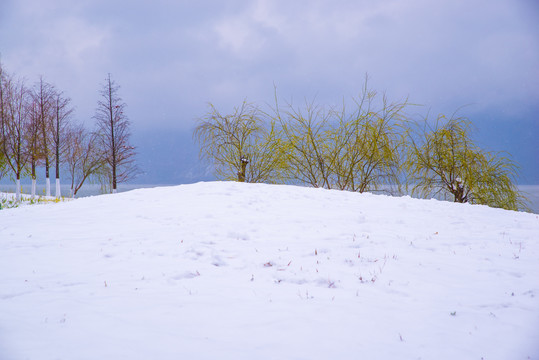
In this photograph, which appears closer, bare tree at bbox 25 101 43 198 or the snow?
the snow

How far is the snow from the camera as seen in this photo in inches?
116

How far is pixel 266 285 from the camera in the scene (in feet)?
13.6

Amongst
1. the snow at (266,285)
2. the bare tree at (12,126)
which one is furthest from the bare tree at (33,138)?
the snow at (266,285)

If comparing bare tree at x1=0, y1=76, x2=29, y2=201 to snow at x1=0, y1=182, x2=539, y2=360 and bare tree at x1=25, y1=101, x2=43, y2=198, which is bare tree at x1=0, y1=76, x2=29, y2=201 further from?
snow at x1=0, y1=182, x2=539, y2=360

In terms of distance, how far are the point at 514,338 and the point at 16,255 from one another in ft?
21.3

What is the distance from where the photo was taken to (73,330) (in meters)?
3.08

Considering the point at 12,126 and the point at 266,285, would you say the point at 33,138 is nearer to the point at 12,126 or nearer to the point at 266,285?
the point at 12,126

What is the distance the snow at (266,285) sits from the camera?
116 inches

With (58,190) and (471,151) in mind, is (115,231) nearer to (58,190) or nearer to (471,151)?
(471,151)

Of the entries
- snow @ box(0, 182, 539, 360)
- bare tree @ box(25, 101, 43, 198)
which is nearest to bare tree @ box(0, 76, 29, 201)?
bare tree @ box(25, 101, 43, 198)

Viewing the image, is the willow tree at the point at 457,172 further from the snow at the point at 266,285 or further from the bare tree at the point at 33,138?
the bare tree at the point at 33,138

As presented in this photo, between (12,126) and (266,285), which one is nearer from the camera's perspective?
(266,285)

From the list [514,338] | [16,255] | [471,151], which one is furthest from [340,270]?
[471,151]

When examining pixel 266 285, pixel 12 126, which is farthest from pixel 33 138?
pixel 266 285
